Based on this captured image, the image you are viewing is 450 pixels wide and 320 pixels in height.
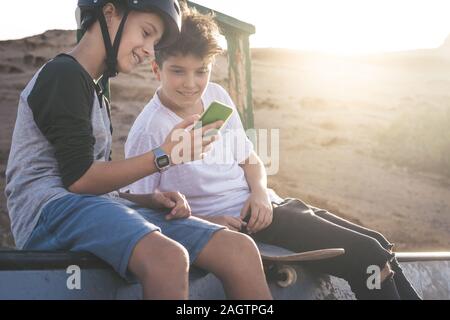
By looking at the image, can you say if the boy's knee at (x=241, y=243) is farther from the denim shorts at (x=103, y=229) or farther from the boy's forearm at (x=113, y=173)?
the boy's forearm at (x=113, y=173)

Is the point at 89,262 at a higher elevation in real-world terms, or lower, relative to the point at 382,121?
higher

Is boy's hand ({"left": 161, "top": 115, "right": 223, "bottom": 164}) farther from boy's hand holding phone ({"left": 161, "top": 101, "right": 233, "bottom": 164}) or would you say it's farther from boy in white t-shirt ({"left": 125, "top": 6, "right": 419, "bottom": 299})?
boy in white t-shirt ({"left": 125, "top": 6, "right": 419, "bottom": 299})

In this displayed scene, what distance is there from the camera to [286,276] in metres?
2.50

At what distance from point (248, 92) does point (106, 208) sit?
296 centimetres

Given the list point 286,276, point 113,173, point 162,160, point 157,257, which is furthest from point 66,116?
Result: point 286,276

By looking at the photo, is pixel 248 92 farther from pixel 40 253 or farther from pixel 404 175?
pixel 404 175

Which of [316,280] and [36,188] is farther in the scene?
[316,280]

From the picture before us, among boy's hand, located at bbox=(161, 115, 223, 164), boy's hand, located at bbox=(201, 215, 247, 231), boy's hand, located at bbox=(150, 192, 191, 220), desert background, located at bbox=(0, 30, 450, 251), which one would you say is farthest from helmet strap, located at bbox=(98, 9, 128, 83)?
desert background, located at bbox=(0, 30, 450, 251)

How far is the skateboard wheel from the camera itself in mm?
2490

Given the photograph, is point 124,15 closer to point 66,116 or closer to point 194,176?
point 66,116

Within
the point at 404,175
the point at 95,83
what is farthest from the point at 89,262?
the point at 404,175

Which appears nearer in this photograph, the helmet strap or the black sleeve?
the black sleeve

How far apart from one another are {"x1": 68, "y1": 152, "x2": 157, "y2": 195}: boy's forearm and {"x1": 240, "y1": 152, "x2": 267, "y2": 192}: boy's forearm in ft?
2.40

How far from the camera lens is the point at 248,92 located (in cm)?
482
